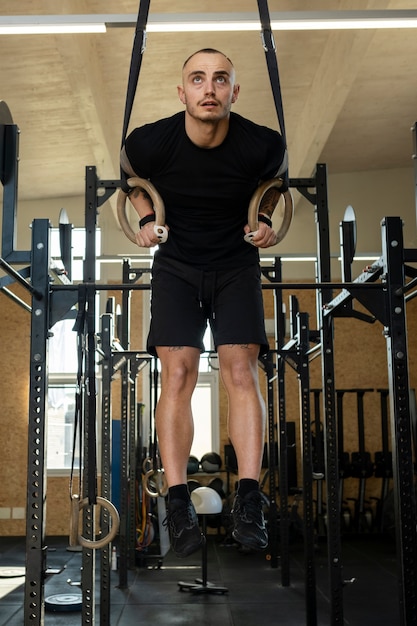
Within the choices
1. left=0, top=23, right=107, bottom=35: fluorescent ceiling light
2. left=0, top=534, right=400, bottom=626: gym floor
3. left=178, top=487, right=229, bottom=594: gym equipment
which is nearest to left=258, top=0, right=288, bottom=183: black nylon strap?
left=0, top=23, right=107, bottom=35: fluorescent ceiling light

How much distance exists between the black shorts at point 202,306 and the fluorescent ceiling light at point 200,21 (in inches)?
72.0

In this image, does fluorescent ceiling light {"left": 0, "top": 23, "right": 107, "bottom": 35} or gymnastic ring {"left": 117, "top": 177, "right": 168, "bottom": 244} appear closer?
gymnastic ring {"left": 117, "top": 177, "right": 168, "bottom": 244}

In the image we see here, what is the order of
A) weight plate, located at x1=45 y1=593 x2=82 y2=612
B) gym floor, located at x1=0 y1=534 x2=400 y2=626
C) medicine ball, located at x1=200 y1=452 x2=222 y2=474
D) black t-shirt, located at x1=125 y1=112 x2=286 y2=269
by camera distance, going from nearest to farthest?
black t-shirt, located at x1=125 y1=112 x2=286 y2=269
gym floor, located at x1=0 y1=534 x2=400 y2=626
weight plate, located at x1=45 y1=593 x2=82 y2=612
medicine ball, located at x1=200 y1=452 x2=222 y2=474

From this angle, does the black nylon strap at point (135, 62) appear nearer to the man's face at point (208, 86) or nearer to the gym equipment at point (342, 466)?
the man's face at point (208, 86)

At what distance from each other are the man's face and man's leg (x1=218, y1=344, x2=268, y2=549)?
78 cm

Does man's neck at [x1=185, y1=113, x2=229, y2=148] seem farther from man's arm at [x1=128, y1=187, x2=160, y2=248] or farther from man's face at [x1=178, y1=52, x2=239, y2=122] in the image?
man's arm at [x1=128, y1=187, x2=160, y2=248]

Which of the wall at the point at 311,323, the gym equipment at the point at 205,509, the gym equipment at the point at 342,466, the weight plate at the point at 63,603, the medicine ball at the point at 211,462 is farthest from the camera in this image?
the wall at the point at 311,323

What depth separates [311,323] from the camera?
35.7ft

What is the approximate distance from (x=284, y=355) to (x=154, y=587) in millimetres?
2466

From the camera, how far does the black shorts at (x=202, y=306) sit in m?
2.49

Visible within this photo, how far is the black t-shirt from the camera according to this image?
8.28 ft

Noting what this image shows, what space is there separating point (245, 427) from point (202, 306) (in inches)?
17.7

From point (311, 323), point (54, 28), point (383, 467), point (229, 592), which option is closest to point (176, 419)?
point (54, 28)

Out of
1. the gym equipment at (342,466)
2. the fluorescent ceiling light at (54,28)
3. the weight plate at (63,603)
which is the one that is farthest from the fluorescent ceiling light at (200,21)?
the gym equipment at (342,466)
